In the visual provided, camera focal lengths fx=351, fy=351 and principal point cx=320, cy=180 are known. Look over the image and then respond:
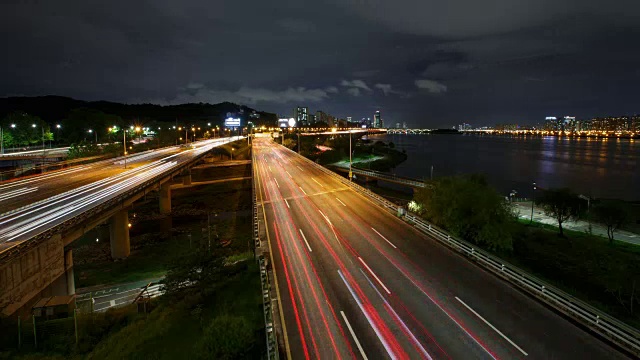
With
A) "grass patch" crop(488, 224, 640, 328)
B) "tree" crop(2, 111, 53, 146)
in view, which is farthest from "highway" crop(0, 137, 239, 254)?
"tree" crop(2, 111, 53, 146)

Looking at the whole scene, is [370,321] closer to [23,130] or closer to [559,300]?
[559,300]

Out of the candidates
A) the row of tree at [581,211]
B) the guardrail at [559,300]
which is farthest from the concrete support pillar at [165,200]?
the row of tree at [581,211]

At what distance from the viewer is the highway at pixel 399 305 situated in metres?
15.8

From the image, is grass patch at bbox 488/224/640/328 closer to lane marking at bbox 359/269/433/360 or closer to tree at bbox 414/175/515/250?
tree at bbox 414/175/515/250

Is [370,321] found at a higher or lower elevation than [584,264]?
higher

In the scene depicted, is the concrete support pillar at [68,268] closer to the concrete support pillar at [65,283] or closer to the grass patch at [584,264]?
the concrete support pillar at [65,283]

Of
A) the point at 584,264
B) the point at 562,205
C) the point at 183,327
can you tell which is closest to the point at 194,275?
the point at 183,327

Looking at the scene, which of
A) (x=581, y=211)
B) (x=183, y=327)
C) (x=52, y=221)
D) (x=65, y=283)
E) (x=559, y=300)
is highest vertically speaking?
(x=52, y=221)

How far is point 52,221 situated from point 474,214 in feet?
122

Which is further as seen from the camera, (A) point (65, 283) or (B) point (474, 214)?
(B) point (474, 214)

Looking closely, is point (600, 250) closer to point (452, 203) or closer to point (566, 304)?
point (452, 203)

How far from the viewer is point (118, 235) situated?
4231 centimetres

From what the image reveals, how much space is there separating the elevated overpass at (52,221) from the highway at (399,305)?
1507cm

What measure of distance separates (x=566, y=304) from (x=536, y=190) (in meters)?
92.3
